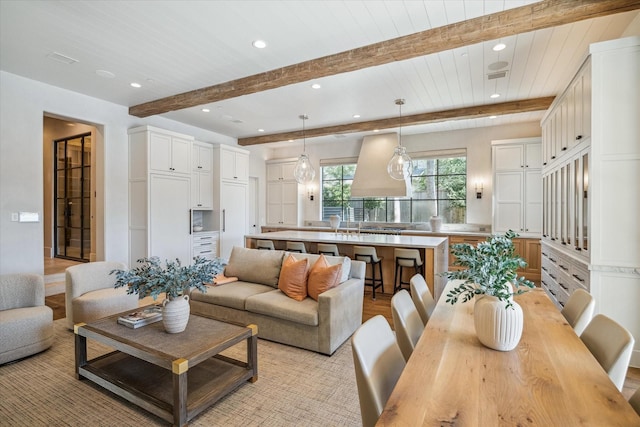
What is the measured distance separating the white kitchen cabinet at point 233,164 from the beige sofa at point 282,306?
12.4 ft

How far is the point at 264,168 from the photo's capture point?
9.67 metres

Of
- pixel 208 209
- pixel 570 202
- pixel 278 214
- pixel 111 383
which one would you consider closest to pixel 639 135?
pixel 570 202

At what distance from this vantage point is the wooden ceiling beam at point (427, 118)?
17.3 feet

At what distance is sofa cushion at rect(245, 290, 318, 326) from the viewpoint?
2.96 m

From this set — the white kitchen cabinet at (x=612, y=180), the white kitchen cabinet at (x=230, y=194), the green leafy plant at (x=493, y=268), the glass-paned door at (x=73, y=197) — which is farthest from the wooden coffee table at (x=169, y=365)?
the glass-paned door at (x=73, y=197)

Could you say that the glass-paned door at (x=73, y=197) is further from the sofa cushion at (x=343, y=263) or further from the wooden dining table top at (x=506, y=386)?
the wooden dining table top at (x=506, y=386)

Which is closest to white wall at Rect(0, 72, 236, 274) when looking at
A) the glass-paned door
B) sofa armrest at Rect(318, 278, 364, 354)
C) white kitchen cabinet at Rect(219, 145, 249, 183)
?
the glass-paned door

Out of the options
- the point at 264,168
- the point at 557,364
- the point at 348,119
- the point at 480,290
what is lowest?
the point at 557,364

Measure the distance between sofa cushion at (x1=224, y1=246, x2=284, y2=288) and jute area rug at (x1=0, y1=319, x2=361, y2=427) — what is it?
41.4 inches

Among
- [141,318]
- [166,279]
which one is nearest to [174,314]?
[166,279]

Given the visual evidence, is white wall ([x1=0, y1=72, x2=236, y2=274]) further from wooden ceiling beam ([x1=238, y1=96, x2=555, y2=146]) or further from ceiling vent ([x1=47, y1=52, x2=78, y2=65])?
wooden ceiling beam ([x1=238, y1=96, x2=555, y2=146])

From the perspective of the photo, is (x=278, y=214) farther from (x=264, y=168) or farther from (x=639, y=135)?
(x=639, y=135)

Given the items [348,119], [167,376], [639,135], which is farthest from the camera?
[348,119]

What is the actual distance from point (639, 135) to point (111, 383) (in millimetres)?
4637
